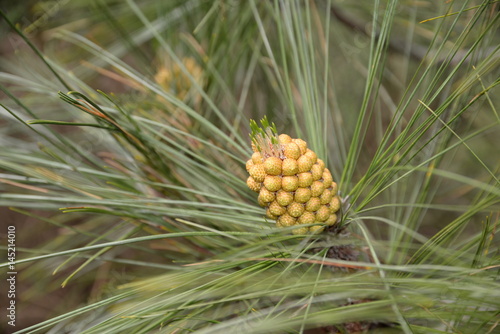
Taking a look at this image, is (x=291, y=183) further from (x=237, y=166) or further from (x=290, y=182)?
(x=237, y=166)

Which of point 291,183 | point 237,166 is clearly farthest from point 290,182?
point 237,166

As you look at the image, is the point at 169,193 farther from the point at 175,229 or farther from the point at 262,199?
A: the point at 262,199

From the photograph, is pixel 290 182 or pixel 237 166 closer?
pixel 290 182

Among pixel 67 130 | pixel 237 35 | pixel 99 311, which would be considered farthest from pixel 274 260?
pixel 67 130
